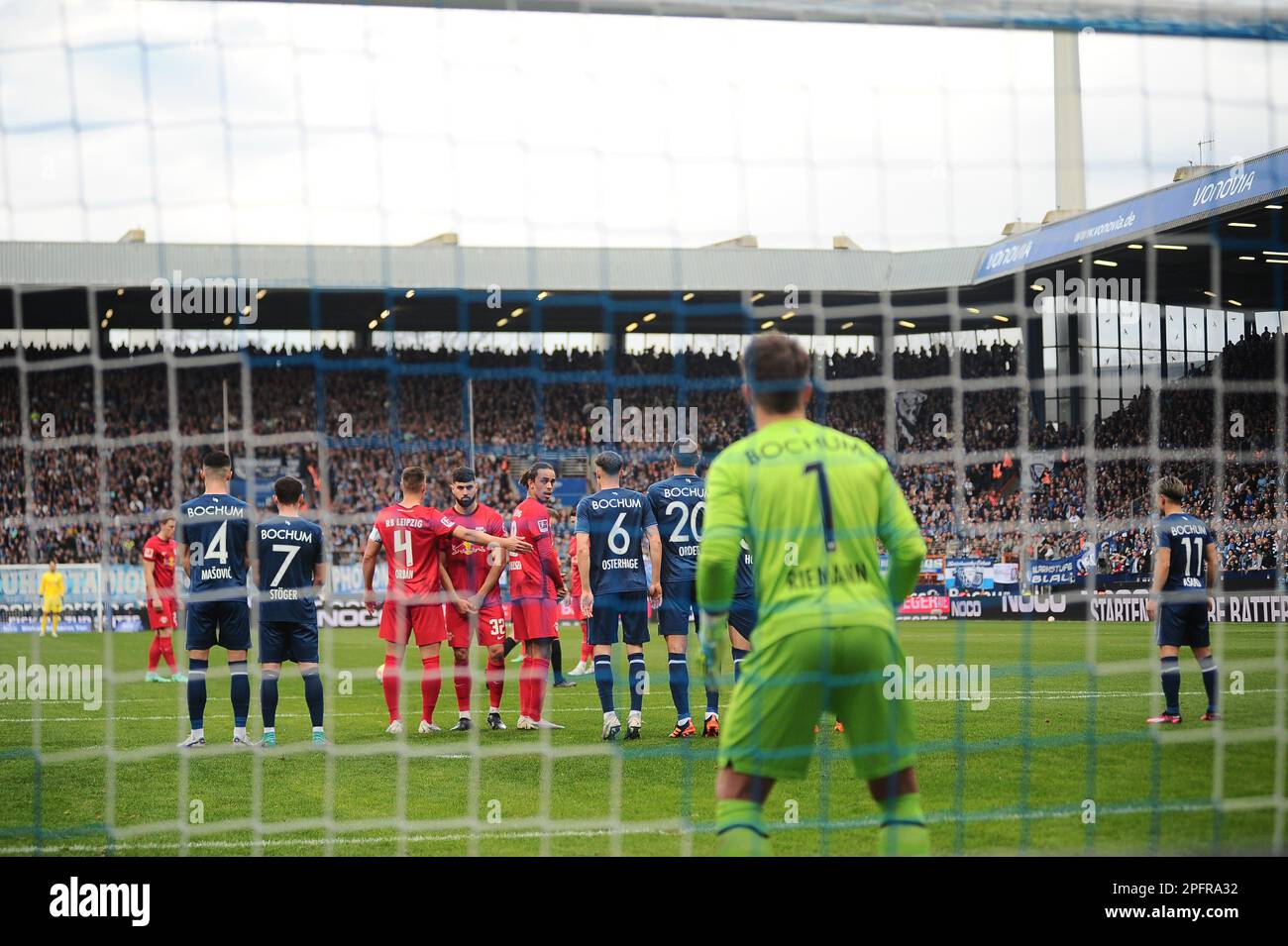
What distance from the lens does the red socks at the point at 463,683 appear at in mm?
10602

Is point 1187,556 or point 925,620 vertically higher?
point 1187,556

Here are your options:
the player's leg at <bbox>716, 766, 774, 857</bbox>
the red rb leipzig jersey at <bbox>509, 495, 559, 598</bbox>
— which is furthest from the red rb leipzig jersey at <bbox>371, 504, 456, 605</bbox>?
the player's leg at <bbox>716, 766, 774, 857</bbox>

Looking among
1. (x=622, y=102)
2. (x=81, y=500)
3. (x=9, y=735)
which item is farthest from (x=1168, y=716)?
(x=81, y=500)

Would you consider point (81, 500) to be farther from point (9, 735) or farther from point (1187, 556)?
point (1187, 556)

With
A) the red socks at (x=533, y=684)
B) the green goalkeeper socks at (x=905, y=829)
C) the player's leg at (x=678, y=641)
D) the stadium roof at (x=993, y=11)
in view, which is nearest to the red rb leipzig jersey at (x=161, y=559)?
the red socks at (x=533, y=684)

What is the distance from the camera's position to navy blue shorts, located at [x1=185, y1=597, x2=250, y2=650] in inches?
370

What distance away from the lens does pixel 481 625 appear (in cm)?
1131

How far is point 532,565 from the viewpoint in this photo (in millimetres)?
10680

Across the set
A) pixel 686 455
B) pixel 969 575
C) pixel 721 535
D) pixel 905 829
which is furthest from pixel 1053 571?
pixel 721 535

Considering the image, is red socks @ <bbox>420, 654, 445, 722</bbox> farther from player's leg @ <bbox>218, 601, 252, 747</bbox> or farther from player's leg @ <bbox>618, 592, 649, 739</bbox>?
player's leg @ <bbox>618, 592, 649, 739</bbox>

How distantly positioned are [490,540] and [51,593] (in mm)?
17431

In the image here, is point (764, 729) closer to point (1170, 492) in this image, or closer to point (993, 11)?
point (993, 11)

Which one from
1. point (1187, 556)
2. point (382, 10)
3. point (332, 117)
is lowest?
point (1187, 556)

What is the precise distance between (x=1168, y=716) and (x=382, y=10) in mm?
8109
